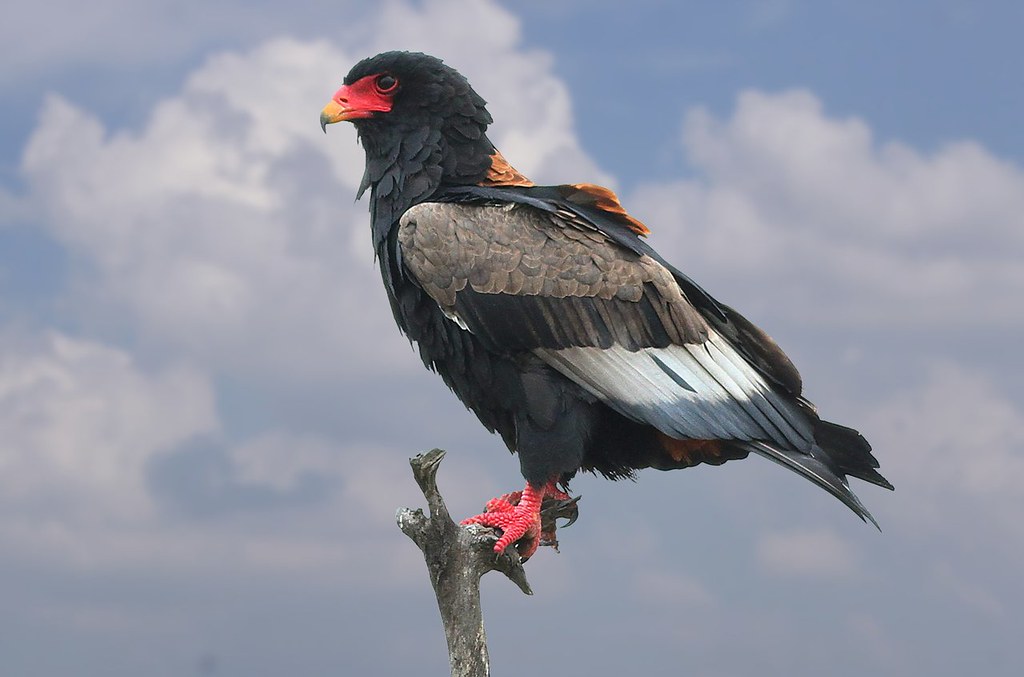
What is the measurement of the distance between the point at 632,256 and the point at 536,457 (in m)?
1.48

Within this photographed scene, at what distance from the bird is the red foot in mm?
14

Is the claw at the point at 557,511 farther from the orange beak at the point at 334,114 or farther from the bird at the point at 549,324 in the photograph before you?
the orange beak at the point at 334,114

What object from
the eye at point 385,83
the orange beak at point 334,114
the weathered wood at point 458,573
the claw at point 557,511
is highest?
the eye at point 385,83

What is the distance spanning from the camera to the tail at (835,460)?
691cm

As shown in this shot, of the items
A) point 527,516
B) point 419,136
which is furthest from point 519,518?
point 419,136

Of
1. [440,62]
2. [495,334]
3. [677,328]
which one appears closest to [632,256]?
[677,328]

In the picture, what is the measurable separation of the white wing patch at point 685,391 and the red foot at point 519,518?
2.54 feet

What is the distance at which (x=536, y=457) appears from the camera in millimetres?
6887

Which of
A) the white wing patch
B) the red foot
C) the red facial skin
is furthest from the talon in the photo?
the red facial skin

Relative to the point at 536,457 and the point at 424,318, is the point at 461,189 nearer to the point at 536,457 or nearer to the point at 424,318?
the point at 424,318

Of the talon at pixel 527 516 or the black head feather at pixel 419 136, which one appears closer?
the talon at pixel 527 516

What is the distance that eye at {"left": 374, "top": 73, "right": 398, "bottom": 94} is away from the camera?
7.84 m

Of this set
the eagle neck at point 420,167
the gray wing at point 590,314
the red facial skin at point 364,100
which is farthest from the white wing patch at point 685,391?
the red facial skin at point 364,100

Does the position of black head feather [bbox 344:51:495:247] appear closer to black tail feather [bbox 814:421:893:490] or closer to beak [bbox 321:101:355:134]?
beak [bbox 321:101:355:134]
